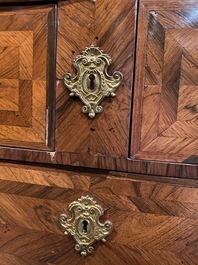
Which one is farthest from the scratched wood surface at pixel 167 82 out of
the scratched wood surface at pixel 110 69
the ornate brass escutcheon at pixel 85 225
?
the ornate brass escutcheon at pixel 85 225

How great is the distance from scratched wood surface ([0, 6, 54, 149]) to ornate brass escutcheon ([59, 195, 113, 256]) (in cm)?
11

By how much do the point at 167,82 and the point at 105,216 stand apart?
9.1 inches

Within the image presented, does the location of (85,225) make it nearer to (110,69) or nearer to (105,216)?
(105,216)

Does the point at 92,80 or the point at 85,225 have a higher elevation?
the point at 92,80

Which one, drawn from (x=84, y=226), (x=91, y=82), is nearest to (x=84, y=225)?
(x=84, y=226)

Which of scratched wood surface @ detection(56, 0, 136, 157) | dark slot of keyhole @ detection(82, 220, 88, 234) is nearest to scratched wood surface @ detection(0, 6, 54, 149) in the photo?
scratched wood surface @ detection(56, 0, 136, 157)

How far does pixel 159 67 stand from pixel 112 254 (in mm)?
303

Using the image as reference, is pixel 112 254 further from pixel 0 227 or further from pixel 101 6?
pixel 101 6

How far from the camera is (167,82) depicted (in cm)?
46

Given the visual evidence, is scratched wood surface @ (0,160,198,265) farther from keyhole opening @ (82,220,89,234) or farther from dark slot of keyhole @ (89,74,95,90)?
dark slot of keyhole @ (89,74,95,90)

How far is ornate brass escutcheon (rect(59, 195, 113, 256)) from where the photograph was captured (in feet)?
1.64

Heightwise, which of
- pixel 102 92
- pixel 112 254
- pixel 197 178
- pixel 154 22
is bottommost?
pixel 112 254

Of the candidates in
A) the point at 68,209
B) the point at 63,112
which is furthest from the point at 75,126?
the point at 68,209

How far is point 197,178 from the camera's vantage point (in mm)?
460
